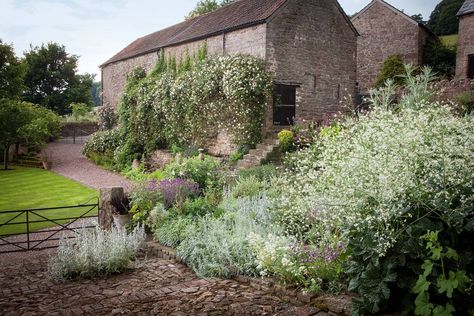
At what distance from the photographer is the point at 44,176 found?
1778 centimetres

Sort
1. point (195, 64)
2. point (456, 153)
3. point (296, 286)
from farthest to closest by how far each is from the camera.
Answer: point (195, 64), point (296, 286), point (456, 153)

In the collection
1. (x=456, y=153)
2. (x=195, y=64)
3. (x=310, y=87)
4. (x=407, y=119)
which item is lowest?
(x=456, y=153)

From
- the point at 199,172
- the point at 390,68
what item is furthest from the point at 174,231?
the point at 390,68

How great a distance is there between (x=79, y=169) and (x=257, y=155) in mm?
10372

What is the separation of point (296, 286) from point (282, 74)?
38.2 feet

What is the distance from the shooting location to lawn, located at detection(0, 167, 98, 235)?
11.2 metres

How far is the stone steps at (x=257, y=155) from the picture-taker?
1346 cm

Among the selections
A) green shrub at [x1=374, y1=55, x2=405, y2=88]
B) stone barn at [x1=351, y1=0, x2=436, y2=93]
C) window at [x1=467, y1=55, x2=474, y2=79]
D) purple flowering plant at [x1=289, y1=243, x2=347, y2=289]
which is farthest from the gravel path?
window at [x1=467, y1=55, x2=474, y2=79]

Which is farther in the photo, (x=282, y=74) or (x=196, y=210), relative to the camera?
(x=282, y=74)

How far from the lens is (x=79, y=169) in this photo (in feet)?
63.4

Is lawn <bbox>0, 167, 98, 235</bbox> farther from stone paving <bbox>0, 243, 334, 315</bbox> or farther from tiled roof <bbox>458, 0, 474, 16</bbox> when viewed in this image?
tiled roof <bbox>458, 0, 474, 16</bbox>

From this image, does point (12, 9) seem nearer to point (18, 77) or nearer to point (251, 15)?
point (251, 15)

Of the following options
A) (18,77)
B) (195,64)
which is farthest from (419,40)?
(18,77)

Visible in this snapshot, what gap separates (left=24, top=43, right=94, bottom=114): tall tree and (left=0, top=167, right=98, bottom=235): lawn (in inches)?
807
